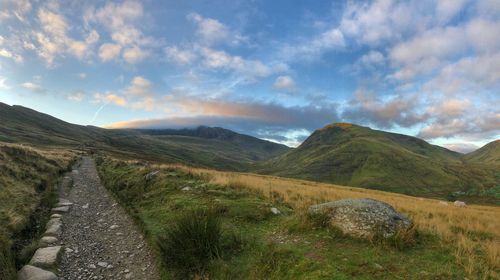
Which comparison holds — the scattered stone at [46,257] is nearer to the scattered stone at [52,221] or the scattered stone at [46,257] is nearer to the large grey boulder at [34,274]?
the large grey boulder at [34,274]

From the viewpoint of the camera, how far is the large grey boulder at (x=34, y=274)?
24.8 ft

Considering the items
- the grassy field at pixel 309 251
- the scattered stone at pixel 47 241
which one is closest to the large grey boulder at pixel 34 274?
the scattered stone at pixel 47 241

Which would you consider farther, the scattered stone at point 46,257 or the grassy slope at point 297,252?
the scattered stone at point 46,257

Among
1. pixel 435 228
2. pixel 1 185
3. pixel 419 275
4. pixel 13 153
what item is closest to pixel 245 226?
pixel 419 275

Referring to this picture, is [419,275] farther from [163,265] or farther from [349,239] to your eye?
[163,265]

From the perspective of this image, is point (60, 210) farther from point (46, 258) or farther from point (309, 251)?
point (309, 251)

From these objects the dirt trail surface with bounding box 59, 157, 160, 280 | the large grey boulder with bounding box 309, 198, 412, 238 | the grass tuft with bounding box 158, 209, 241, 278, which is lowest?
the dirt trail surface with bounding box 59, 157, 160, 280

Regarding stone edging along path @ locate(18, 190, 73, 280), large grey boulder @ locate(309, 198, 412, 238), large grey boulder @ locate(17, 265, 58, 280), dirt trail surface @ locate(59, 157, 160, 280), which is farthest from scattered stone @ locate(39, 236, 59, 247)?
large grey boulder @ locate(309, 198, 412, 238)

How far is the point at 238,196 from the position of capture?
51.3ft

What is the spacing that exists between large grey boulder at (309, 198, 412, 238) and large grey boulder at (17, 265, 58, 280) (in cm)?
861

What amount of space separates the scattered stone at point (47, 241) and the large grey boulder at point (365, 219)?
9.86 m

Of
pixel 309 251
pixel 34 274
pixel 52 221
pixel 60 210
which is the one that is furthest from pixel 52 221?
pixel 309 251

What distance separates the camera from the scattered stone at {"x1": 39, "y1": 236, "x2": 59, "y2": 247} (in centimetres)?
993

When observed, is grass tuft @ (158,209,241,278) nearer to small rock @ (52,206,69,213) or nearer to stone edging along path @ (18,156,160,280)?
stone edging along path @ (18,156,160,280)
